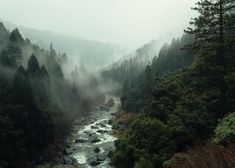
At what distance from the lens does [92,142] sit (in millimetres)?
96562

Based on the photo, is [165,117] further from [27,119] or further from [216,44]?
[27,119]

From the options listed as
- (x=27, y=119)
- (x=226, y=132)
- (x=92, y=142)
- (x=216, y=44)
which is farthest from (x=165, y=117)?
(x=92, y=142)

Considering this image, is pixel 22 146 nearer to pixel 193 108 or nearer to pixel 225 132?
pixel 193 108

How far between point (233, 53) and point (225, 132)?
1198 cm

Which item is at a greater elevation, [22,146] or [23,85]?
[23,85]

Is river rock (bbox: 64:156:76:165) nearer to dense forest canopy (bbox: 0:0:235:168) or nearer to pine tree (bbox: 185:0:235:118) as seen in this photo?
dense forest canopy (bbox: 0:0:235:168)

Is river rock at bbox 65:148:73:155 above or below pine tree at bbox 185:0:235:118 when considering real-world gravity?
below

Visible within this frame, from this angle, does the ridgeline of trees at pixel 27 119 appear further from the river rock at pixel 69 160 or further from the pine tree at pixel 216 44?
the pine tree at pixel 216 44

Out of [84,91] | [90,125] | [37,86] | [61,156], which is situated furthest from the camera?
[84,91]

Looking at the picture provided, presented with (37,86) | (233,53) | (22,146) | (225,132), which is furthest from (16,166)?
(225,132)

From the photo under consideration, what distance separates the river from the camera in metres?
79.2

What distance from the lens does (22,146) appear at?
7462 centimetres

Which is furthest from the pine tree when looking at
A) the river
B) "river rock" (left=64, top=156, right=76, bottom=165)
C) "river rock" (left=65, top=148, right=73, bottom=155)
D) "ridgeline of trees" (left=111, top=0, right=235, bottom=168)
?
"river rock" (left=65, top=148, right=73, bottom=155)

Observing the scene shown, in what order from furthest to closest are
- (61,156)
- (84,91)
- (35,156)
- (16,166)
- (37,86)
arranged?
(84,91), (37,86), (61,156), (35,156), (16,166)
